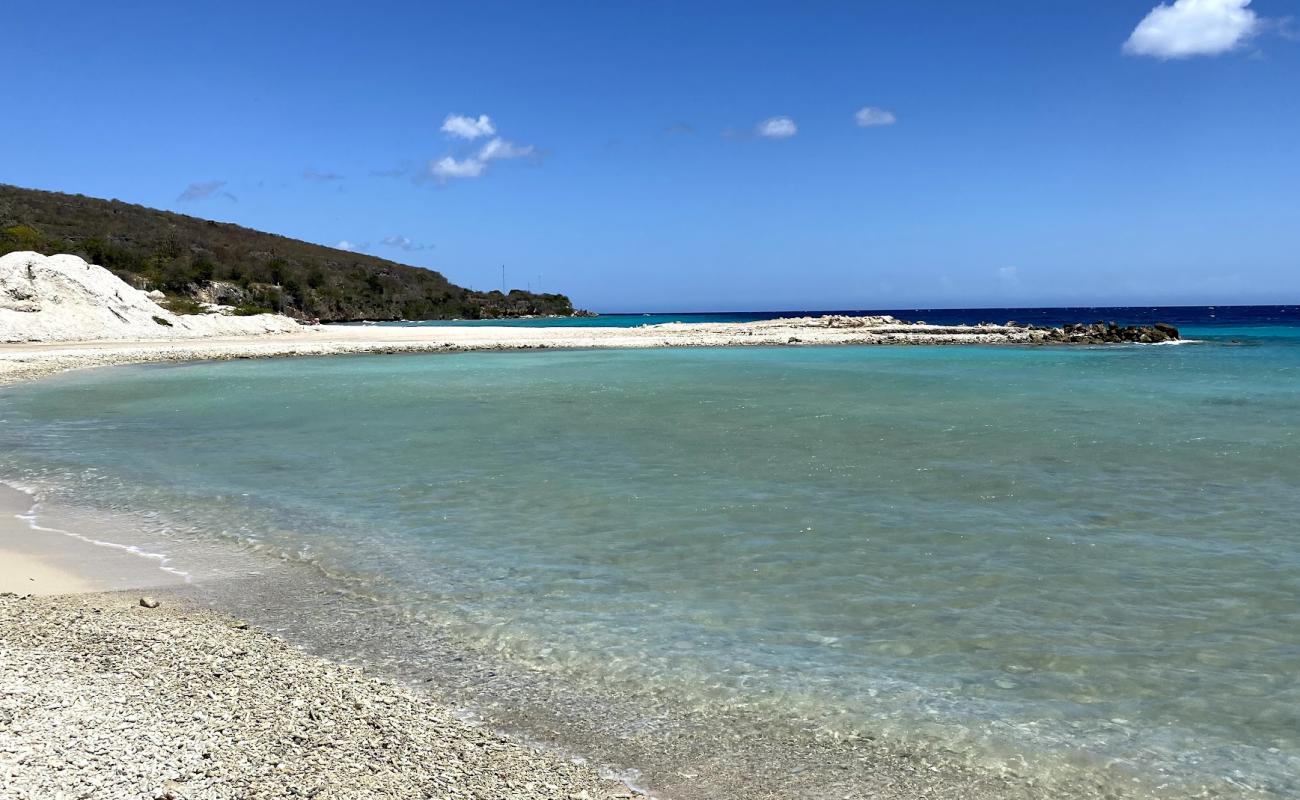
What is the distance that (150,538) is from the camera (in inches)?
339

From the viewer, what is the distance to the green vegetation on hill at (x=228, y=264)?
71.1 m

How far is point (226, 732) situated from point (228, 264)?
9011cm

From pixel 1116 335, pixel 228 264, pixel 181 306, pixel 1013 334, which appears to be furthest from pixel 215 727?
pixel 228 264

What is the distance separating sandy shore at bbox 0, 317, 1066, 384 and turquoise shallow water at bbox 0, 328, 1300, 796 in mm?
14839

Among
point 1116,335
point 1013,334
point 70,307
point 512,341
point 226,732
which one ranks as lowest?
point 226,732

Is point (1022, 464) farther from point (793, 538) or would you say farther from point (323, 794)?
point (323, 794)

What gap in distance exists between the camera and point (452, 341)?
48625mm

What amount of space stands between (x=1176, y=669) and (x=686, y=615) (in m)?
3.19

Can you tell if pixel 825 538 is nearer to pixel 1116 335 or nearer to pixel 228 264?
pixel 1116 335

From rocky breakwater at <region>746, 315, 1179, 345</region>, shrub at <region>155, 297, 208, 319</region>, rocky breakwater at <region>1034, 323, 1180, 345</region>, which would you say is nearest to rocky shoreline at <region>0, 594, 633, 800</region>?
rocky breakwater at <region>746, 315, 1179, 345</region>

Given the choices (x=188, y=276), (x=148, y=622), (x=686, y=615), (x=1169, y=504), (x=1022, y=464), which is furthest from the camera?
(x=188, y=276)

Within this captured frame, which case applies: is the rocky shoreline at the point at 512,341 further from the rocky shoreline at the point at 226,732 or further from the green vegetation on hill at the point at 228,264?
the rocky shoreline at the point at 226,732

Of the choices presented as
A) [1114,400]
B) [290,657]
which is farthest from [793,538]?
[1114,400]

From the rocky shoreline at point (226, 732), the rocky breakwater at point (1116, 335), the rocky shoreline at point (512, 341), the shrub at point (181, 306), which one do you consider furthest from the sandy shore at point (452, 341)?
the rocky shoreline at point (226, 732)
